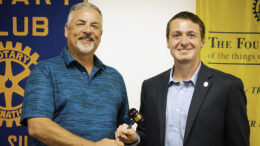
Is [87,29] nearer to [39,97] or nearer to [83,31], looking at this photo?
[83,31]

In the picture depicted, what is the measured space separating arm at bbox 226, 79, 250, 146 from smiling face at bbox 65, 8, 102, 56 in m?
1.17

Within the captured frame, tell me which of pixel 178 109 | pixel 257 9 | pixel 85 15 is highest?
pixel 257 9

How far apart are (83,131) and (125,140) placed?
36cm

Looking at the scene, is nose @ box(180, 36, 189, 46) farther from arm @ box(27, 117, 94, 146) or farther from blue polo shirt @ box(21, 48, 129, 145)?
→ arm @ box(27, 117, 94, 146)

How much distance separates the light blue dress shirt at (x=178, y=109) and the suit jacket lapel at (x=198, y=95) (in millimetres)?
56

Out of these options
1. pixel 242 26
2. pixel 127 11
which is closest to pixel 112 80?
pixel 127 11

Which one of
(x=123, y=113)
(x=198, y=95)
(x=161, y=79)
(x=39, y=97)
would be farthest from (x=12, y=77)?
(x=198, y=95)

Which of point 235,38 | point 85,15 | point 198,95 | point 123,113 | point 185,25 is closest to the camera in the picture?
point 198,95

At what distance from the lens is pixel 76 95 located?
1.75 m

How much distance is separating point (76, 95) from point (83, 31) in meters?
0.54

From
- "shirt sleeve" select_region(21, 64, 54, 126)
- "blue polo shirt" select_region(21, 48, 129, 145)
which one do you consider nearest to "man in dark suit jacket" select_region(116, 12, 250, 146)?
"blue polo shirt" select_region(21, 48, 129, 145)

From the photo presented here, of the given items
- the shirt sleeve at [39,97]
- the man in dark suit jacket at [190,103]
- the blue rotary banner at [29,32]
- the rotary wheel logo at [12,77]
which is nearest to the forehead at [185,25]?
the man in dark suit jacket at [190,103]

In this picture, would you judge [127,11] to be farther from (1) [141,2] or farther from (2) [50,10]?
(2) [50,10]

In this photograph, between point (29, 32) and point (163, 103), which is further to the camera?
point (29, 32)
